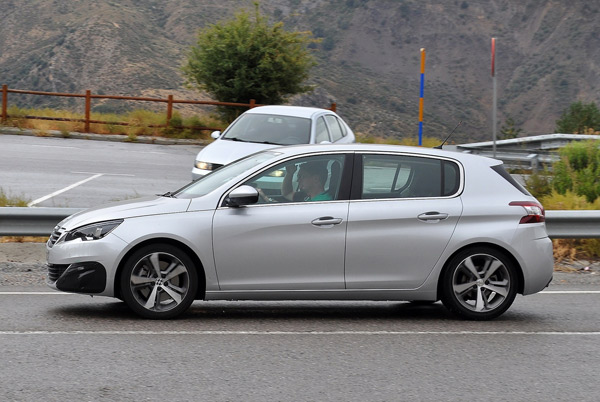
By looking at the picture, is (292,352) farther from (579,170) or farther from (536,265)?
(579,170)

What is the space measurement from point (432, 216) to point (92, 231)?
9.28 ft

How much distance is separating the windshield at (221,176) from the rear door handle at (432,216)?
137cm

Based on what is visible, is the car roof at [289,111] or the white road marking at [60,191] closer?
the white road marking at [60,191]

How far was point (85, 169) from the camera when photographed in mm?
20016

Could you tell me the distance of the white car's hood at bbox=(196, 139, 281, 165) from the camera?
49.4ft

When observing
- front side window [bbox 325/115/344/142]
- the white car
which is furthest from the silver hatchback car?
front side window [bbox 325/115/344/142]

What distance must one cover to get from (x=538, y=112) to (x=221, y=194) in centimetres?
8674

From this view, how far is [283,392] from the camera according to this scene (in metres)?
5.89

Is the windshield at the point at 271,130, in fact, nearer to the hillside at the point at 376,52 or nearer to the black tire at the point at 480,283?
the black tire at the point at 480,283

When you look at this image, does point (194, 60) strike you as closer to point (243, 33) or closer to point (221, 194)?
point (243, 33)

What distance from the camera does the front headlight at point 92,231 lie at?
7.95m

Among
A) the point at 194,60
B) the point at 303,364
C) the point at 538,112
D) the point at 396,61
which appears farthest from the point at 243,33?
the point at 396,61

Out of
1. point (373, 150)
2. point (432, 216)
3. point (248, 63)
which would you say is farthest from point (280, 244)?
point (248, 63)

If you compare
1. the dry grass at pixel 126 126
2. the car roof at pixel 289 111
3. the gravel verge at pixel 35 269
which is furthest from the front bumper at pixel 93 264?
the dry grass at pixel 126 126
